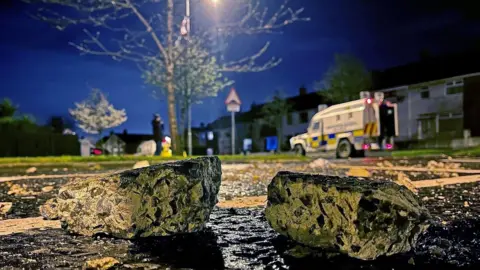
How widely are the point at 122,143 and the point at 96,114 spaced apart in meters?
21.2

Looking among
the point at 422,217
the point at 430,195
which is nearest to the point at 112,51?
the point at 430,195

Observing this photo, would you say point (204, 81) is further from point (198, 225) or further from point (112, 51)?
point (198, 225)

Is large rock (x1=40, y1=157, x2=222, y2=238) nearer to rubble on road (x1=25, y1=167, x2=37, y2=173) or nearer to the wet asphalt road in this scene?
the wet asphalt road

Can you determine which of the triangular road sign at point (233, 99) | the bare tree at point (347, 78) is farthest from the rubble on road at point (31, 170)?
the bare tree at point (347, 78)

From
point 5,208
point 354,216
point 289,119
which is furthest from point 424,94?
point 354,216

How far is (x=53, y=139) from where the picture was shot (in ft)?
85.1

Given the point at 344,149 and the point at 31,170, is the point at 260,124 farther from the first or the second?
the point at 31,170

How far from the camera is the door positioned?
2147 centimetres

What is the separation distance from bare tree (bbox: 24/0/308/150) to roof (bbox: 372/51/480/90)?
20558 mm

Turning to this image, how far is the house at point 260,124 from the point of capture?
5025 centimetres

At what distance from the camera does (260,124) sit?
195 ft

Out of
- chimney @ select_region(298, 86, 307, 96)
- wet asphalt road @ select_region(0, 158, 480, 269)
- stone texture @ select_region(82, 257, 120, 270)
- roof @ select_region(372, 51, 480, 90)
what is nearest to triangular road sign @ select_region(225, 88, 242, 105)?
wet asphalt road @ select_region(0, 158, 480, 269)

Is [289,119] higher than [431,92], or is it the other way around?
[431,92]

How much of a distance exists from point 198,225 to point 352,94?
38.6 meters
